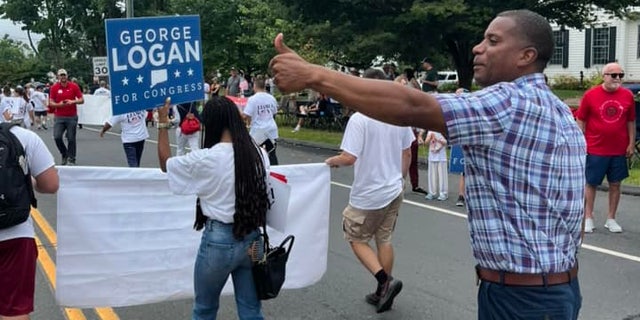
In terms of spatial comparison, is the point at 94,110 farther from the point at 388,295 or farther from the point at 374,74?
the point at 388,295

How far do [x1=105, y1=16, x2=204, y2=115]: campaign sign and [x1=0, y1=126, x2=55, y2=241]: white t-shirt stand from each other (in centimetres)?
139

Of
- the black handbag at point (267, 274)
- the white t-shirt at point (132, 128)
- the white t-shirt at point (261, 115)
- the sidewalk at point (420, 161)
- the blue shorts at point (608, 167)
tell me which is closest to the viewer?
the black handbag at point (267, 274)

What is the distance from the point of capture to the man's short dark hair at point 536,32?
2.31 metres

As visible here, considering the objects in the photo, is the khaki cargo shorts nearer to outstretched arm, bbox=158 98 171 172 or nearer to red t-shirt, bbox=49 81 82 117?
outstretched arm, bbox=158 98 171 172

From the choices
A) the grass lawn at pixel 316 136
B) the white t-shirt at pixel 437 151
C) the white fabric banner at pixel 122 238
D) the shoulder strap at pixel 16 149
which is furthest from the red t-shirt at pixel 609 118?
the grass lawn at pixel 316 136

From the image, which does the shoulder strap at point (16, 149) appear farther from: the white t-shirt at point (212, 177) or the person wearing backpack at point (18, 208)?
the white t-shirt at point (212, 177)

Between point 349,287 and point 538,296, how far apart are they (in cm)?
367

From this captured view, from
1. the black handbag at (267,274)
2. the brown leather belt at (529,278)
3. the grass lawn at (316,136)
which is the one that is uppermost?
the brown leather belt at (529,278)

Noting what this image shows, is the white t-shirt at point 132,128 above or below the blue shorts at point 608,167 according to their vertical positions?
above

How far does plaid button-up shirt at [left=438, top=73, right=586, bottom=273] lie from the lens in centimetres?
217

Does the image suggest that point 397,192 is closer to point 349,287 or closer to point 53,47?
point 349,287

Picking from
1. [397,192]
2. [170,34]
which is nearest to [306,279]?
[397,192]

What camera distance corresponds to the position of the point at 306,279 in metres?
5.46

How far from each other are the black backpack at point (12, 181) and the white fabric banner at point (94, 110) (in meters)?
20.4
